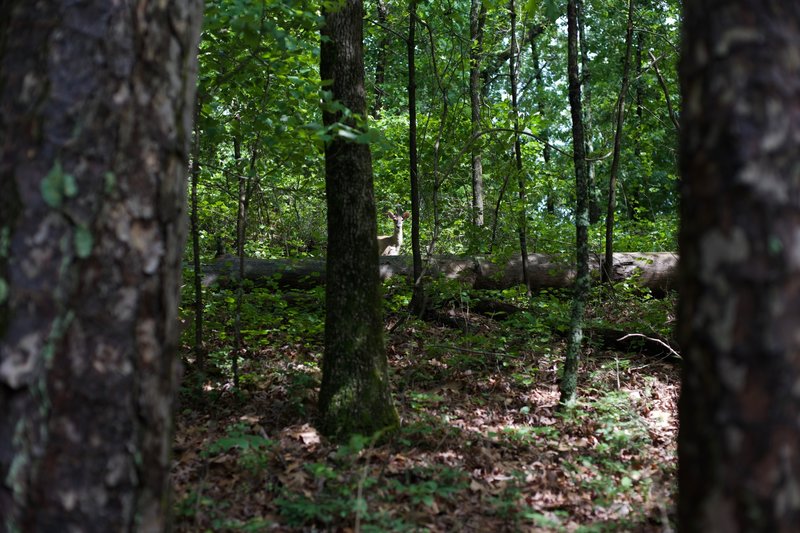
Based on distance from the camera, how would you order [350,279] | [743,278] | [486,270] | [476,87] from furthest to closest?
1. [476,87]
2. [486,270]
3. [350,279]
4. [743,278]

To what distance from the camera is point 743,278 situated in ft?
4.95

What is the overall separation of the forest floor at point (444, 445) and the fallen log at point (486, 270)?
4.67 ft

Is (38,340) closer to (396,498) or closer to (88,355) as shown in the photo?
(88,355)

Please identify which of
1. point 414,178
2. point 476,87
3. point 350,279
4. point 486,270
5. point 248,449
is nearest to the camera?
point 248,449

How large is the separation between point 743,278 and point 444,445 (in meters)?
3.69

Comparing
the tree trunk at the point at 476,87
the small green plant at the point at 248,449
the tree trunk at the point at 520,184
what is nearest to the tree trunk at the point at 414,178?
the tree trunk at the point at 476,87

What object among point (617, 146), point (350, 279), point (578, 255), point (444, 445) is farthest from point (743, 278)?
point (617, 146)

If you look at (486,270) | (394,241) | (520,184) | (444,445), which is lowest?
(444,445)

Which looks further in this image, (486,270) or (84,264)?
(486,270)

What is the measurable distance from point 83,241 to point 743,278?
178 cm

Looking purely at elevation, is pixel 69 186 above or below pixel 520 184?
below

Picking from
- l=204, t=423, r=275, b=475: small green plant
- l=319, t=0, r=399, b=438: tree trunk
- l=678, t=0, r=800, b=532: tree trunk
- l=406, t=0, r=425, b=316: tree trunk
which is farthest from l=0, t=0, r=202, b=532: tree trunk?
l=406, t=0, r=425, b=316: tree trunk

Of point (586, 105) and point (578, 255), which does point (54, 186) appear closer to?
point (578, 255)

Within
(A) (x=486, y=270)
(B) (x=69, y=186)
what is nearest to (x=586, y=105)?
(A) (x=486, y=270)
